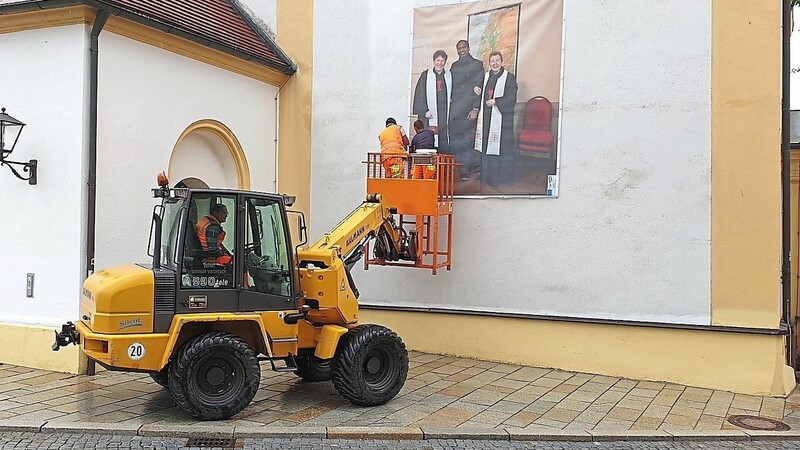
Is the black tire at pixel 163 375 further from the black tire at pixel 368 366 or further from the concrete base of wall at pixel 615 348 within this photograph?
the concrete base of wall at pixel 615 348

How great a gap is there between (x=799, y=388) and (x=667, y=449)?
4261 mm

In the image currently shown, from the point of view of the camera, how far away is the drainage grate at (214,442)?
7.00m

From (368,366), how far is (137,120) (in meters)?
4.73

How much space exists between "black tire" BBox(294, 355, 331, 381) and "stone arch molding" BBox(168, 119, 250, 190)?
366 centimetres

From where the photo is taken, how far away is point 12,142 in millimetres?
9969

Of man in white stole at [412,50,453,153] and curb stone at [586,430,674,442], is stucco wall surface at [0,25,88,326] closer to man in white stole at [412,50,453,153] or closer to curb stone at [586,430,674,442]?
man in white stole at [412,50,453,153]

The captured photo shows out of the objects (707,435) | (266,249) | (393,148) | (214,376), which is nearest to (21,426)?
(214,376)

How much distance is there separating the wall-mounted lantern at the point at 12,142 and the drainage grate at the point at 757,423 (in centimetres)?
901

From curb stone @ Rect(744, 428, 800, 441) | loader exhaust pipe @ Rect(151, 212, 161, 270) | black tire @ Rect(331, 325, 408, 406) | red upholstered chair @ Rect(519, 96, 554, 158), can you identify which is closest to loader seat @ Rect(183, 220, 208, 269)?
loader exhaust pipe @ Rect(151, 212, 161, 270)

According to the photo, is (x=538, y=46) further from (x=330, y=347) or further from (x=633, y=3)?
(x=330, y=347)

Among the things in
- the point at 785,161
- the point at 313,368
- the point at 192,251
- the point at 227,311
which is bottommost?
the point at 313,368

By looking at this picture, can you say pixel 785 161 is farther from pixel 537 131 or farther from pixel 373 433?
pixel 373 433

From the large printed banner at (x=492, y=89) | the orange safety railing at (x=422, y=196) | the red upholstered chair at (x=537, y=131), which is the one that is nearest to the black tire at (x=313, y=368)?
the orange safety railing at (x=422, y=196)

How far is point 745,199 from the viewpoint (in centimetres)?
1020
